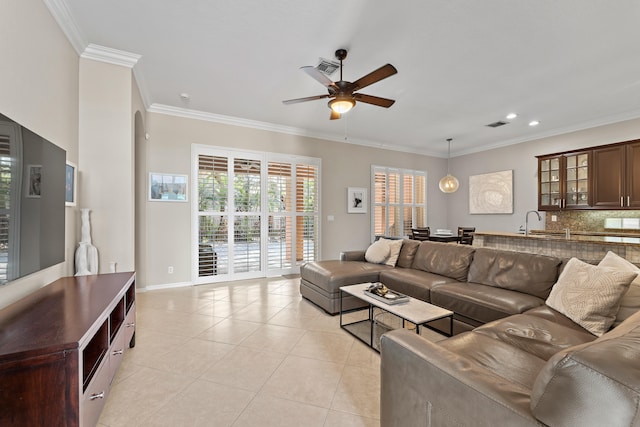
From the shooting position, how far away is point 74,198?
2.68 metres

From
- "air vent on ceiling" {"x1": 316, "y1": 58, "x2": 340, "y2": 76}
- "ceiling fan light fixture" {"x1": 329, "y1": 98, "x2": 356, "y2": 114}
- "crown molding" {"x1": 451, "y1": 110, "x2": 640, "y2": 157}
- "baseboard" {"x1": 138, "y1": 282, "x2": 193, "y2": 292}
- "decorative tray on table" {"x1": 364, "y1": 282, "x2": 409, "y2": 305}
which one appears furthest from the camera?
"crown molding" {"x1": 451, "y1": 110, "x2": 640, "y2": 157}

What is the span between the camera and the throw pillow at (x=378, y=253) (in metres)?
4.06

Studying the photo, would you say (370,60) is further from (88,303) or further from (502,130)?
(502,130)

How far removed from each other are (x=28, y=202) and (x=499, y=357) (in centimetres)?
282

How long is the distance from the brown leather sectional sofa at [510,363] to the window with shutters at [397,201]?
3.43 metres


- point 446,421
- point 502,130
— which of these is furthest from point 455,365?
point 502,130

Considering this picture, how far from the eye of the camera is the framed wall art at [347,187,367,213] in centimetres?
607

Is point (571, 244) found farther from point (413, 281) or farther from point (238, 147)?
point (238, 147)

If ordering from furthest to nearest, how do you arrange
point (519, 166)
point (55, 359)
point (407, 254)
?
point (519, 166) < point (407, 254) < point (55, 359)

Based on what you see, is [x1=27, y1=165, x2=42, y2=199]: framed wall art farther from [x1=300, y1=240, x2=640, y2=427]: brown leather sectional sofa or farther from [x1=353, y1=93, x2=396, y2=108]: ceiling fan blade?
[x1=353, y1=93, x2=396, y2=108]: ceiling fan blade

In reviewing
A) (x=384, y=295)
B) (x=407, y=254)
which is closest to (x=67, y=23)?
(x=384, y=295)

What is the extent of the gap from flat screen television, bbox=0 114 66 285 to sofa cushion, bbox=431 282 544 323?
3200 mm

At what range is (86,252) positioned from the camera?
8.89ft

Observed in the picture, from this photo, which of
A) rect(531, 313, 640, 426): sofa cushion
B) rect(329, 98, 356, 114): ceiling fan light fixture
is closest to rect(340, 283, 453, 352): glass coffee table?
rect(531, 313, 640, 426): sofa cushion
